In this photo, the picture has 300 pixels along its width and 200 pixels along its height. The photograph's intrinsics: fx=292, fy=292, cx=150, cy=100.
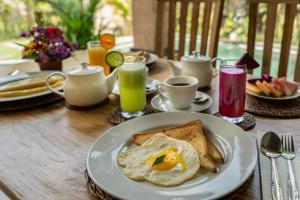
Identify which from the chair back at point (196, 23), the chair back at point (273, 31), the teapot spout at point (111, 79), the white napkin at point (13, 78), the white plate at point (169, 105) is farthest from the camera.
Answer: the chair back at point (196, 23)

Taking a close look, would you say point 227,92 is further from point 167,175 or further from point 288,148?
point 167,175

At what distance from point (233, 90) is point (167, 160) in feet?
1.15

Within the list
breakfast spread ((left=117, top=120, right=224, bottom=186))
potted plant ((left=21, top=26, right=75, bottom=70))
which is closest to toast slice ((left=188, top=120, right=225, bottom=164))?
breakfast spread ((left=117, top=120, right=224, bottom=186))

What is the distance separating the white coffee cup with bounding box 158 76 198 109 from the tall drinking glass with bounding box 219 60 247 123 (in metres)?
0.09

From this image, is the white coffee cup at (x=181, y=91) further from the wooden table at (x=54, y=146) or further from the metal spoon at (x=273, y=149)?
the metal spoon at (x=273, y=149)

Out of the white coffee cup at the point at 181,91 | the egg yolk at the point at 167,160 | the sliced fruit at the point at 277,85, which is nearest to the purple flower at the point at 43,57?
the white coffee cup at the point at 181,91

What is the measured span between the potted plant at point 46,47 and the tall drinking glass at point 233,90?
0.79m

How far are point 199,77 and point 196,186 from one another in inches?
24.6

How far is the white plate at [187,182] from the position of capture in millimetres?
559

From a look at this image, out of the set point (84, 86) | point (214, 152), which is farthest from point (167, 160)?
point (84, 86)

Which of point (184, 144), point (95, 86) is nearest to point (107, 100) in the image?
point (95, 86)

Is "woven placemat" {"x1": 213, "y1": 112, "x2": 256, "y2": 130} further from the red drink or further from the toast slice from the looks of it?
the toast slice

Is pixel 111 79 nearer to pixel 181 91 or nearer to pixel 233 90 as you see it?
pixel 181 91

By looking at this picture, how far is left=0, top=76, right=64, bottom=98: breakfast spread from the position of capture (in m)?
1.08
